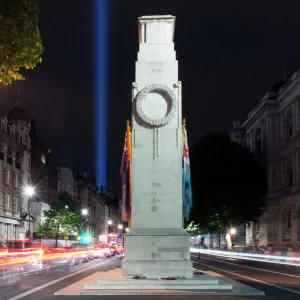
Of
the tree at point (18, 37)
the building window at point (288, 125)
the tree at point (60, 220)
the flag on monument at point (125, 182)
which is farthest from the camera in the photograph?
the tree at point (60, 220)

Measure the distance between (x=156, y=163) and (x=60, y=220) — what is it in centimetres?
6910

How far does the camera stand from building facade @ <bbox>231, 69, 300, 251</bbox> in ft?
231

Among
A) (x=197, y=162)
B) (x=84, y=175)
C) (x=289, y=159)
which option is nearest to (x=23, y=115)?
(x=197, y=162)

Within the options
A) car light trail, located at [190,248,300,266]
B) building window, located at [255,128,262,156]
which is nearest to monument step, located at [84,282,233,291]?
car light trail, located at [190,248,300,266]

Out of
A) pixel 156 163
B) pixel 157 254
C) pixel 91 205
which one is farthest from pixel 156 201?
pixel 91 205

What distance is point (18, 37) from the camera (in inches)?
543

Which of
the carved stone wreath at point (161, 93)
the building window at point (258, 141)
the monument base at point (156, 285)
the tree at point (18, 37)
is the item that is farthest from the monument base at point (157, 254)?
the building window at point (258, 141)

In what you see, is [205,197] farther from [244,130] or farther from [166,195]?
[166,195]

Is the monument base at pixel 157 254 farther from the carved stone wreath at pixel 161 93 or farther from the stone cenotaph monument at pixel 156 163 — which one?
the carved stone wreath at pixel 161 93

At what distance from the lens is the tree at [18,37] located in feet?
43.9

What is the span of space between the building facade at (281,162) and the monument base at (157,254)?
50004mm

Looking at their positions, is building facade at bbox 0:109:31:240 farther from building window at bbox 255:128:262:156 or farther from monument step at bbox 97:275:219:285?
monument step at bbox 97:275:219:285

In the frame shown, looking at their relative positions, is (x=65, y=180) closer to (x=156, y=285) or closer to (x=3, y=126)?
(x=3, y=126)

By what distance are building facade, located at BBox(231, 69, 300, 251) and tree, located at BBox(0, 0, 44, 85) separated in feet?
191
